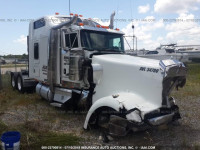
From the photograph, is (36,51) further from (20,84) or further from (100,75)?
(100,75)

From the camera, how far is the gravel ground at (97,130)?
16.9 feet

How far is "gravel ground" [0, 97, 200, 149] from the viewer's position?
5.14 meters

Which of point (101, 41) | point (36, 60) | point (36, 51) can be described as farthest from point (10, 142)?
point (36, 51)

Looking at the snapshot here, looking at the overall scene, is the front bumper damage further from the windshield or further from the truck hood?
the windshield

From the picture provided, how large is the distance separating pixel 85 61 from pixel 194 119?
379cm

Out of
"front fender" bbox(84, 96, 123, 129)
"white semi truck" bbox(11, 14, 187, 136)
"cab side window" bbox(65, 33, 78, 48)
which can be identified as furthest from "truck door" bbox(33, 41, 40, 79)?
"front fender" bbox(84, 96, 123, 129)

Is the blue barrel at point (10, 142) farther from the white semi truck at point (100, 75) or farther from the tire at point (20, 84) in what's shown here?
the tire at point (20, 84)

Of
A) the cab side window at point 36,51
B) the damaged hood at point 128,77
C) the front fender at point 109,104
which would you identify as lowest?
the front fender at point 109,104

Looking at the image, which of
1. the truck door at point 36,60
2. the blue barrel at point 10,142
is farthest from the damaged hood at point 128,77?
the truck door at point 36,60

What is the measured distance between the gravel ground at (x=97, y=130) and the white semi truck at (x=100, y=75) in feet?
1.30

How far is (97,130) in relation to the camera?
19.4 ft

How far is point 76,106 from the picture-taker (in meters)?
7.44

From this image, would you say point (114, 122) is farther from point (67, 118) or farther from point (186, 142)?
point (67, 118)

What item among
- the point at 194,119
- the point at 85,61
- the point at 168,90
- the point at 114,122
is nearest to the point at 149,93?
the point at 168,90
